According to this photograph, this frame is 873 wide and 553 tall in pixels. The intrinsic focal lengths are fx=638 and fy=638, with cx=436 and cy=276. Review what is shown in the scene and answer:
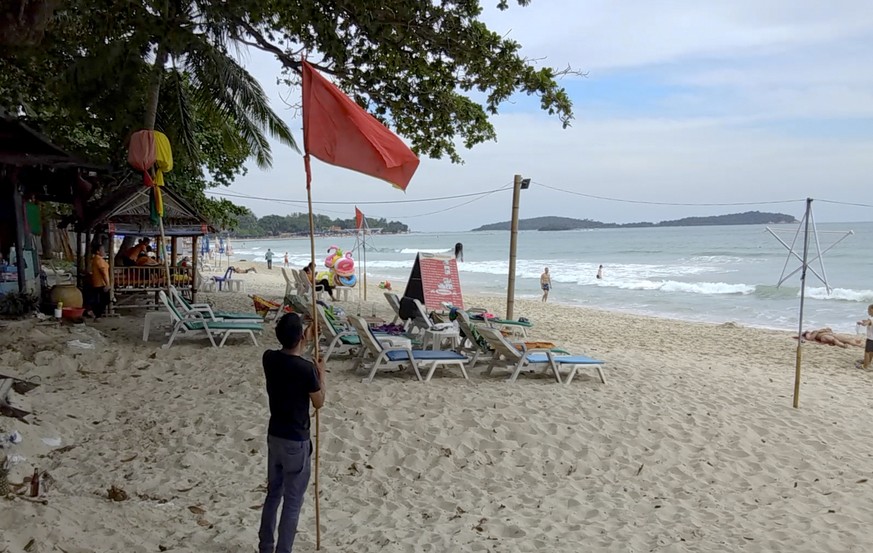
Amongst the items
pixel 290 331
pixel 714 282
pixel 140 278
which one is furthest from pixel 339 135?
pixel 714 282

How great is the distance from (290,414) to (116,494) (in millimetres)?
1728

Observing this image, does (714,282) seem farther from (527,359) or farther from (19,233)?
(19,233)

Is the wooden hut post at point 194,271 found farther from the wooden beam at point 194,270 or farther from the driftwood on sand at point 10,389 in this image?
the driftwood on sand at point 10,389

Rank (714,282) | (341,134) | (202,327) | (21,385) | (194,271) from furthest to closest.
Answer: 1. (714,282)
2. (194,271)
3. (202,327)
4. (21,385)
5. (341,134)

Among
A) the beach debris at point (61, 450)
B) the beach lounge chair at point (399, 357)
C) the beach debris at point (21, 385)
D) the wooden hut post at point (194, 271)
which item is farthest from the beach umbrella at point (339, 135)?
the wooden hut post at point (194, 271)

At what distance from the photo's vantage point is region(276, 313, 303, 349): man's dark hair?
2971 millimetres

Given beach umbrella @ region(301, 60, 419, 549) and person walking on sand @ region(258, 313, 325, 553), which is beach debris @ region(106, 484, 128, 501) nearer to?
person walking on sand @ region(258, 313, 325, 553)

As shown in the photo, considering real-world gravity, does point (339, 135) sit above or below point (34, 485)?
above

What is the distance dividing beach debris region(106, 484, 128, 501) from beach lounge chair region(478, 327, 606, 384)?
4.27 meters

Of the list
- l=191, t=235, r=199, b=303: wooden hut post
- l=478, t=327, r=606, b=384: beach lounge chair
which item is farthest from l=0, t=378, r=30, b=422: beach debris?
l=191, t=235, r=199, b=303: wooden hut post

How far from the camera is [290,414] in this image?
300 cm

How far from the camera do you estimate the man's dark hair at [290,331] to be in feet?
9.75

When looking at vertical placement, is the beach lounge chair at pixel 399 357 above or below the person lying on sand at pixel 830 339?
above

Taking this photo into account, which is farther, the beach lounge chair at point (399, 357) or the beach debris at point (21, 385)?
the beach lounge chair at point (399, 357)
